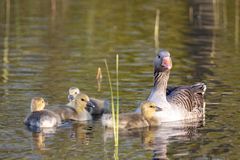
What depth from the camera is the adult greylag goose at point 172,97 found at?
1473cm

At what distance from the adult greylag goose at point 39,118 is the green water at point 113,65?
193mm

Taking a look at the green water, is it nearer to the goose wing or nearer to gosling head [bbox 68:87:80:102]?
the goose wing

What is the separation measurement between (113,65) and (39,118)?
626cm

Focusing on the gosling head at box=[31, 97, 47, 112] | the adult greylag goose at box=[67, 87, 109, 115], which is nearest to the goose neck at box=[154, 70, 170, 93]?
the adult greylag goose at box=[67, 87, 109, 115]

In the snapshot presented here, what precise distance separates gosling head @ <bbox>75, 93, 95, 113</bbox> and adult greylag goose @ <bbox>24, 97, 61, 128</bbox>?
26.2 inches

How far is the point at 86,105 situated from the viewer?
14.7 meters

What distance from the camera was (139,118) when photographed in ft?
46.3

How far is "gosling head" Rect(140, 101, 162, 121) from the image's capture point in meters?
14.3

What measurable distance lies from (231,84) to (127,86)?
6.92 feet

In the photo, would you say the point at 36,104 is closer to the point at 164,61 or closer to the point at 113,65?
the point at 164,61

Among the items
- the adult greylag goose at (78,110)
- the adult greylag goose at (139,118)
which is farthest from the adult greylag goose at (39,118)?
the adult greylag goose at (139,118)

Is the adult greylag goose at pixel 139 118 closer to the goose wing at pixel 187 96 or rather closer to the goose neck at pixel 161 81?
the goose neck at pixel 161 81

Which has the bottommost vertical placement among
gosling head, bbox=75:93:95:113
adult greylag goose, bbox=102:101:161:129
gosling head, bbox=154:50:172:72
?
adult greylag goose, bbox=102:101:161:129

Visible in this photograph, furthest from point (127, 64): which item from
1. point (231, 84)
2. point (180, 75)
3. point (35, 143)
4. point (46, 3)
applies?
point (46, 3)
